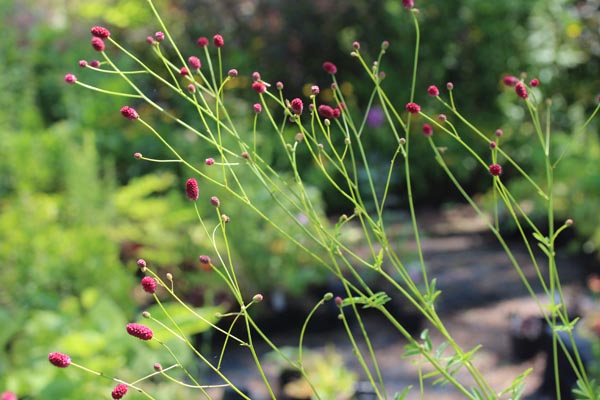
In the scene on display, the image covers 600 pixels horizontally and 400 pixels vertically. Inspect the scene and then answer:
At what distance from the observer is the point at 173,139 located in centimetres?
536

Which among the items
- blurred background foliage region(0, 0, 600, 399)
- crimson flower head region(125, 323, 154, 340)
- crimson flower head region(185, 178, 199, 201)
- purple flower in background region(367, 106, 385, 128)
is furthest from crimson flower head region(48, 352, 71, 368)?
purple flower in background region(367, 106, 385, 128)

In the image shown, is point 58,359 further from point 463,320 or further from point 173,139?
point 173,139

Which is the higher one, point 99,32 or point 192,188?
point 99,32

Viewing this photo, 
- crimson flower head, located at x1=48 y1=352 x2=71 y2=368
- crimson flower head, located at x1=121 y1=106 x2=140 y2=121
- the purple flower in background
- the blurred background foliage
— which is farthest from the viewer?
the purple flower in background

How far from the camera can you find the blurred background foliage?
3.30m

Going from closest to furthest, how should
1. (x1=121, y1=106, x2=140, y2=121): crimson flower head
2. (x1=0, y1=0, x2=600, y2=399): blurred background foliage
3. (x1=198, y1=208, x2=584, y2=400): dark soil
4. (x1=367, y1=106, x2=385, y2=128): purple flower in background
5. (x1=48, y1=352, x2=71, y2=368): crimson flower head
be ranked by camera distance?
(x1=48, y1=352, x2=71, y2=368): crimson flower head < (x1=121, y1=106, x2=140, y2=121): crimson flower head < (x1=0, y1=0, x2=600, y2=399): blurred background foliage < (x1=198, y1=208, x2=584, y2=400): dark soil < (x1=367, y1=106, x2=385, y2=128): purple flower in background

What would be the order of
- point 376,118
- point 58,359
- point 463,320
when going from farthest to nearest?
point 376,118 → point 463,320 → point 58,359

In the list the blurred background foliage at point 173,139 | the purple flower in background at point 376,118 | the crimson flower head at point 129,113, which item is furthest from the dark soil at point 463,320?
the crimson flower head at point 129,113

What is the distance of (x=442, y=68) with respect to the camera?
6.96 meters

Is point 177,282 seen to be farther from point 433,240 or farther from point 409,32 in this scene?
point 409,32

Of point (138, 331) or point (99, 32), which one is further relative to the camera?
point (99, 32)

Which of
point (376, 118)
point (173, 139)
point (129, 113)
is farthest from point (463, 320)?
point (129, 113)

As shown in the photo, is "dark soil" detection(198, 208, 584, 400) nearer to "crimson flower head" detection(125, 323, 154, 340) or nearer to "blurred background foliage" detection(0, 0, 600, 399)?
"blurred background foliage" detection(0, 0, 600, 399)

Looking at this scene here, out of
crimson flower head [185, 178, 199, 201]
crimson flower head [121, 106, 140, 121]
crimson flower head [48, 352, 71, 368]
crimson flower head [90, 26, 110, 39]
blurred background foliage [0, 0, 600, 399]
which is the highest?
crimson flower head [90, 26, 110, 39]
